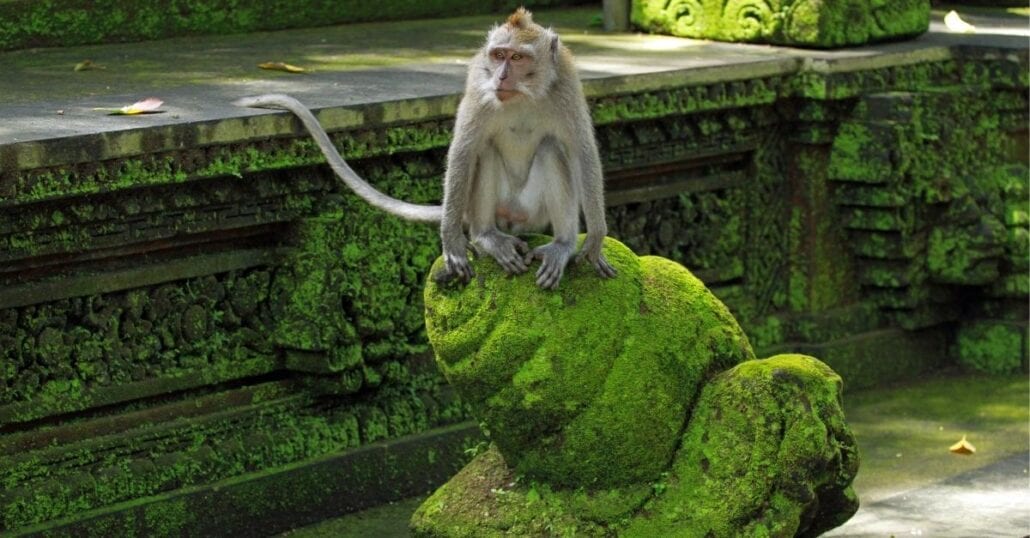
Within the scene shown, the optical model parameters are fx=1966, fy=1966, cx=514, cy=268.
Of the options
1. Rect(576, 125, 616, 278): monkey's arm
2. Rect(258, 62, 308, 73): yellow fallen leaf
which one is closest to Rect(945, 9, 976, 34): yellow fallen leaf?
Rect(258, 62, 308, 73): yellow fallen leaf

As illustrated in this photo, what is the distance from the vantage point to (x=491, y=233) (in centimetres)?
556

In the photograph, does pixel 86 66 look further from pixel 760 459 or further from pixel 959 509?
pixel 959 509

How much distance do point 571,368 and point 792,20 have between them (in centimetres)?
375

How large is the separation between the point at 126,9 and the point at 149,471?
280cm

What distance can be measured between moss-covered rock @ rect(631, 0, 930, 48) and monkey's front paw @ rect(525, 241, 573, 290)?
11.7 ft

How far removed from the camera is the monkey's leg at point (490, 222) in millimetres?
5477

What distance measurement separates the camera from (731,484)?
214 inches

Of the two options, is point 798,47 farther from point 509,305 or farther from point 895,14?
point 509,305

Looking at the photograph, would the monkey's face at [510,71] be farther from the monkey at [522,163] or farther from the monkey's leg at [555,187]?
the monkey's leg at [555,187]

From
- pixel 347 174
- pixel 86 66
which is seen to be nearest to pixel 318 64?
pixel 86 66

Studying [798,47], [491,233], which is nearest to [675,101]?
[798,47]

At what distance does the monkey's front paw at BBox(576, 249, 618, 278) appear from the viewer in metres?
5.51

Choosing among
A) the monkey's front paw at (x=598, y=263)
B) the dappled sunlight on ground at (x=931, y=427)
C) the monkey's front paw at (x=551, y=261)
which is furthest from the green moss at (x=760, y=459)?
the dappled sunlight on ground at (x=931, y=427)

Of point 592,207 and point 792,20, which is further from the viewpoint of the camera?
point 792,20
